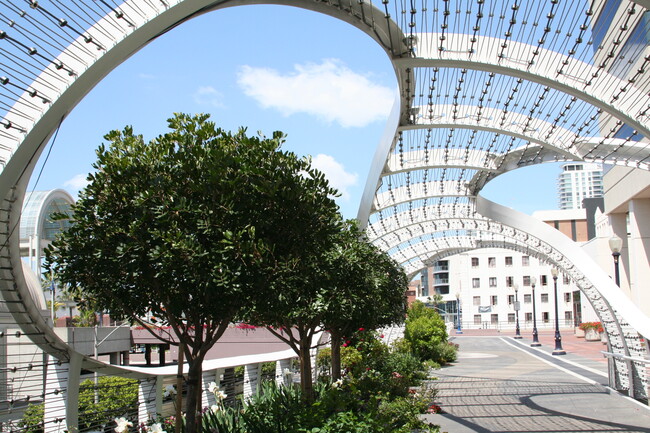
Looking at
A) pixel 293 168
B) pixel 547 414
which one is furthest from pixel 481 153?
Result: pixel 293 168

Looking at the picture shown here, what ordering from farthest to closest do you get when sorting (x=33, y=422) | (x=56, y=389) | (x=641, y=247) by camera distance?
(x=641, y=247)
(x=33, y=422)
(x=56, y=389)

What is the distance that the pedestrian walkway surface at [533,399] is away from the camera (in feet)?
42.6

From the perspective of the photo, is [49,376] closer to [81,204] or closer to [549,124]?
[81,204]

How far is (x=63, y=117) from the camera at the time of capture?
22.5 ft

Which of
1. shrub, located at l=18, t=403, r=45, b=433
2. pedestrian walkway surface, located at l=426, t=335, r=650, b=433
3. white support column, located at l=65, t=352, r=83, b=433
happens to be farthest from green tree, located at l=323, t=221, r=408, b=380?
shrub, located at l=18, t=403, r=45, b=433

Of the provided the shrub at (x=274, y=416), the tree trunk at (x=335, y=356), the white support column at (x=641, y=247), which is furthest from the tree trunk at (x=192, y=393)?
the white support column at (x=641, y=247)

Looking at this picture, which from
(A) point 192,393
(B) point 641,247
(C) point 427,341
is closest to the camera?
(A) point 192,393

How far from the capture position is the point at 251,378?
49.9 ft

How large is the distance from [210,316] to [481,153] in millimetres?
12522

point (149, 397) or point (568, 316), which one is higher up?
point (149, 397)

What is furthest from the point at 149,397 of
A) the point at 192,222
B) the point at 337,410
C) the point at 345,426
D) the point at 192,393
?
the point at 192,222

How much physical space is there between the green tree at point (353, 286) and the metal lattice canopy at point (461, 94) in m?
3.12

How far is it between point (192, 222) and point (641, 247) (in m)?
27.2

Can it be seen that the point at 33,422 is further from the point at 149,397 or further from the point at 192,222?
the point at 192,222
